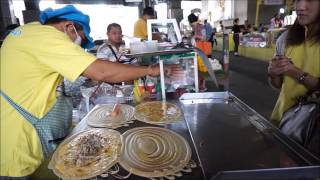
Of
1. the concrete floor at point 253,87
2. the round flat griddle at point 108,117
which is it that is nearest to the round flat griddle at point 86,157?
the round flat griddle at point 108,117

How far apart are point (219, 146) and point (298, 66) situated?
85 cm

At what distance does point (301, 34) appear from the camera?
165 centimetres

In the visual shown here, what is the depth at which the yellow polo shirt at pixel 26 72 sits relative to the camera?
4.15ft

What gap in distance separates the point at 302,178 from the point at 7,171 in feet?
4.66

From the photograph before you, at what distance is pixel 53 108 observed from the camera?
152cm

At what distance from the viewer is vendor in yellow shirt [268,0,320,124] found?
1473mm

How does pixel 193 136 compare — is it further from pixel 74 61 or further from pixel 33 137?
pixel 33 137

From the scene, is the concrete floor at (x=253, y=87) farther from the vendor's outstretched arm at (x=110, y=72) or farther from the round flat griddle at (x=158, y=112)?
the vendor's outstretched arm at (x=110, y=72)

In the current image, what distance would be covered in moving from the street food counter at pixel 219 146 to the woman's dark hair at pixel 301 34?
0.56 meters

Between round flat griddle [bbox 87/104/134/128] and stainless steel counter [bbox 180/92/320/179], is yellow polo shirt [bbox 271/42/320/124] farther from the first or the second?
round flat griddle [bbox 87/104/134/128]

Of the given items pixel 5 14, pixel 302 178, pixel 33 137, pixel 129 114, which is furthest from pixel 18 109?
pixel 5 14

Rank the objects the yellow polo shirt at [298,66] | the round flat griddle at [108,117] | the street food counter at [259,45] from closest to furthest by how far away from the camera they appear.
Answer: the yellow polo shirt at [298,66] → the round flat griddle at [108,117] → the street food counter at [259,45]

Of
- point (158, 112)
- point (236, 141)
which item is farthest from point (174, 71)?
point (236, 141)

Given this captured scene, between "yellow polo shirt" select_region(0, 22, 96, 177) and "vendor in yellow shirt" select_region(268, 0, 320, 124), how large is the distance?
1.22 m
